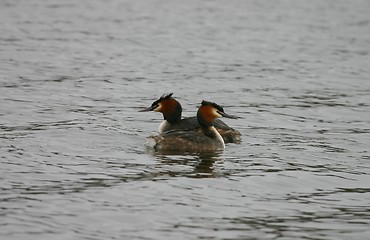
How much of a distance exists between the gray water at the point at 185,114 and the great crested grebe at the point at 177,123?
252 mm

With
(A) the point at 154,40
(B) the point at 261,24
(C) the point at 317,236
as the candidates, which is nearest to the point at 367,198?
(C) the point at 317,236

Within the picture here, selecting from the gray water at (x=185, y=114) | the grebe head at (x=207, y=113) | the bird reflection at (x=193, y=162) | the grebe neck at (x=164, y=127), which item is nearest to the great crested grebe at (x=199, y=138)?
the grebe head at (x=207, y=113)

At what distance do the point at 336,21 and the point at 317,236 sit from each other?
23.5 metres

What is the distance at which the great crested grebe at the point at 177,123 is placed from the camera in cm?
1612

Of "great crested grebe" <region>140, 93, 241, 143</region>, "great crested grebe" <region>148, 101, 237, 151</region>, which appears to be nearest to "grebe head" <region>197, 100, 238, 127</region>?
"great crested grebe" <region>148, 101, 237, 151</region>

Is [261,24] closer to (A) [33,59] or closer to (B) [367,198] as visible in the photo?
(A) [33,59]

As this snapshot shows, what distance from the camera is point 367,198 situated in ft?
41.1

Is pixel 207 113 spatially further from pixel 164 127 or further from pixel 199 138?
pixel 164 127

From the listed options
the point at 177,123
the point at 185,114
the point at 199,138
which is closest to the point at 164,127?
the point at 177,123

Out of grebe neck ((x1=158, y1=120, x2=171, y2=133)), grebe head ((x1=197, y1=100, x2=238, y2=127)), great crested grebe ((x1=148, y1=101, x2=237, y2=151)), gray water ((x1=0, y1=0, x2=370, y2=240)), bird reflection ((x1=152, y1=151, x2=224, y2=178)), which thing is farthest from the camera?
grebe neck ((x1=158, y1=120, x2=171, y2=133))

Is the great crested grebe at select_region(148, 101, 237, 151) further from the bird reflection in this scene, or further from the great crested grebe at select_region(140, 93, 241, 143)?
the great crested grebe at select_region(140, 93, 241, 143)

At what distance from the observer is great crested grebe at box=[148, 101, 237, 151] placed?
15211 millimetres

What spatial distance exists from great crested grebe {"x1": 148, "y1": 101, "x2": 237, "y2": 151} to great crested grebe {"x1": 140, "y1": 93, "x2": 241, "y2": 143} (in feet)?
1.10

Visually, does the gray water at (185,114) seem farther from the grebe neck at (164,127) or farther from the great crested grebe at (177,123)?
the grebe neck at (164,127)
